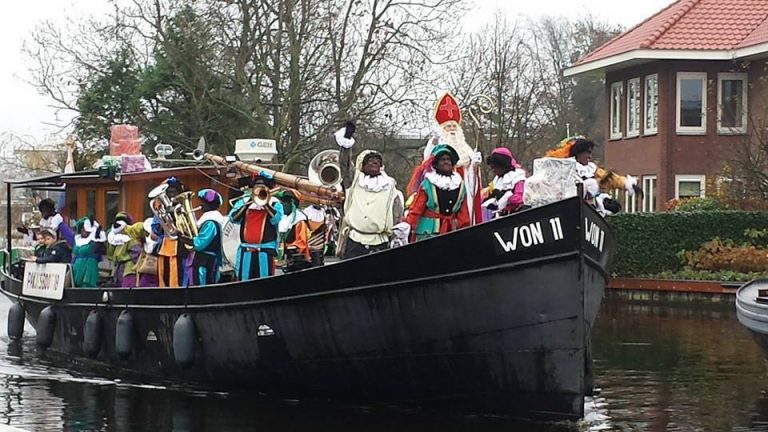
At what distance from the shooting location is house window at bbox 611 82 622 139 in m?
36.3

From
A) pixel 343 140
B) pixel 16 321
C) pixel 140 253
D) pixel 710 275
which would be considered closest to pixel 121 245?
pixel 140 253

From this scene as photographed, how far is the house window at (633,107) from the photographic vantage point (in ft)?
115

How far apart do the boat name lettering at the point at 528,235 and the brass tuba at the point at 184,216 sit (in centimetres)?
530

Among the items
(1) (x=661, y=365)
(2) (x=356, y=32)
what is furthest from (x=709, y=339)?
(2) (x=356, y=32)

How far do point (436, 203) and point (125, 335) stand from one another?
15.9ft

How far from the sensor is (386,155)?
120ft

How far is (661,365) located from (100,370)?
6968 mm

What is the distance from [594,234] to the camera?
38.0 feet

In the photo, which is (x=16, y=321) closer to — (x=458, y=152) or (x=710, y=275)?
(x=458, y=152)

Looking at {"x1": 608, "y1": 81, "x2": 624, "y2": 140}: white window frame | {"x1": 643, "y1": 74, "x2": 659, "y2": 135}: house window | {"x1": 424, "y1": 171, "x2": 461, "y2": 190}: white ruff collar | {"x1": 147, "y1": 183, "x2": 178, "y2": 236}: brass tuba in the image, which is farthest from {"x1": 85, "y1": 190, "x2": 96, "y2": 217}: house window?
{"x1": 608, "y1": 81, "x2": 624, "y2": 140}: white window frame

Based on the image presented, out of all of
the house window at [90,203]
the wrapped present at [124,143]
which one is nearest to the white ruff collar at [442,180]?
the house window at [90,203]

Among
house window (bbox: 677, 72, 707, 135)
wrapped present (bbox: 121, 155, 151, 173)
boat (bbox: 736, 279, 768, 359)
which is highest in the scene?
house window (bbox: 677, 72, 707, 135)

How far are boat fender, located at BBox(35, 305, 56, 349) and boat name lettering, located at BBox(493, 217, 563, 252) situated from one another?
28.7 ft

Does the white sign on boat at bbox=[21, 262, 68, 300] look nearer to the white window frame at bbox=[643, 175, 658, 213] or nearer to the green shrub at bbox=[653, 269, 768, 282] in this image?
the green shrub at bbox=[653, 269, 768, 282]
